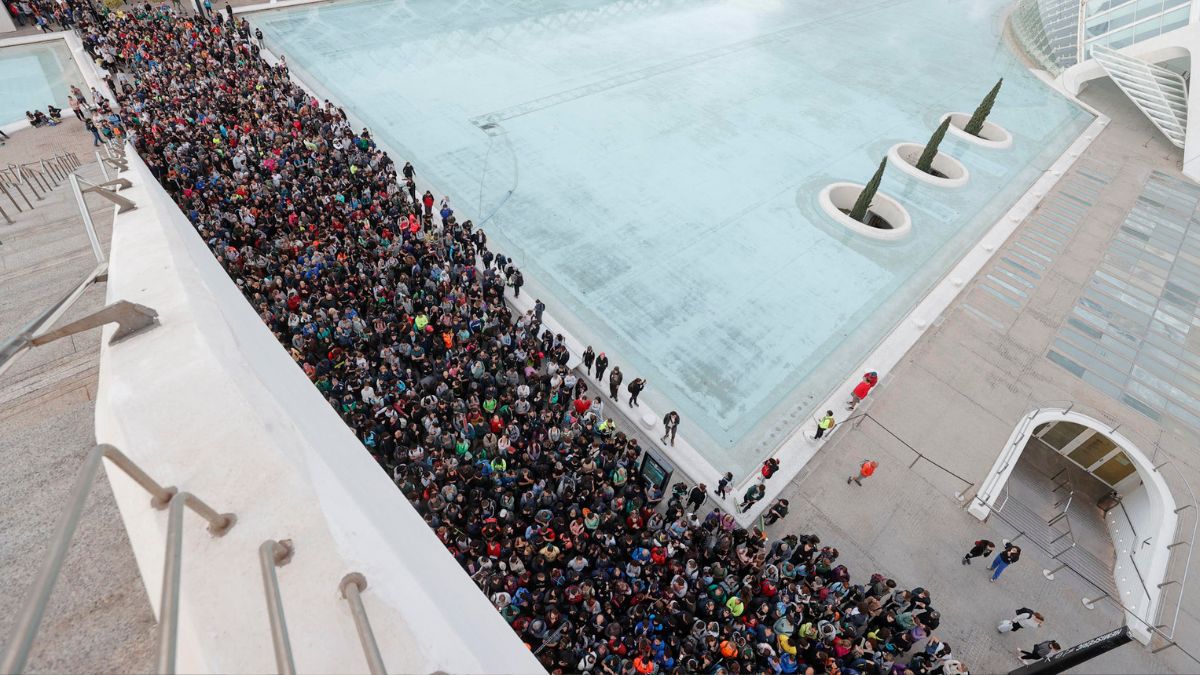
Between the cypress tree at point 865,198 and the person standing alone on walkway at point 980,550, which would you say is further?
the cypress tree at point 865,198

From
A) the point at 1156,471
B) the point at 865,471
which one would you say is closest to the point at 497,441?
the point at 865,471

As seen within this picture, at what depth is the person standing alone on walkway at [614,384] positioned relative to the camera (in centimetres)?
1195

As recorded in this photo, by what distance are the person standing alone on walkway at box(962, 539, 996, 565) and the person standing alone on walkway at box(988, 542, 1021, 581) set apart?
0.18 m

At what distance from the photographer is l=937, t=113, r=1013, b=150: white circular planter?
914 inches

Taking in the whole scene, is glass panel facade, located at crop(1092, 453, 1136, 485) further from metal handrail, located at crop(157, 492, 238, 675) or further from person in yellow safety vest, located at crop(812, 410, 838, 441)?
metal handrail, located at crop(157, 492, 238, 675)

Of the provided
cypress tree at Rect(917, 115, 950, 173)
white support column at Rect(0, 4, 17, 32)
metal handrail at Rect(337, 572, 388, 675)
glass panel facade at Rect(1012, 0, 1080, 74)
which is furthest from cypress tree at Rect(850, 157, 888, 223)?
white support column at Rect(0, 4, 17, 32)

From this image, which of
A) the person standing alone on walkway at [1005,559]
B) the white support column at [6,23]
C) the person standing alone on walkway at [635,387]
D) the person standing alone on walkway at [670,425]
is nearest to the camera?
the person standing alone on walkway at [1005,559]

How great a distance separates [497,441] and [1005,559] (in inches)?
379

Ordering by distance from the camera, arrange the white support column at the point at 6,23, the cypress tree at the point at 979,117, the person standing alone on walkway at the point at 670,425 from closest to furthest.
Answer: the person standing alone on walkway at the point at 670,425 → the cypress tree at the point at 979,117 → the white support column at the point at 6,23

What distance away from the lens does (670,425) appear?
11617 millimetres

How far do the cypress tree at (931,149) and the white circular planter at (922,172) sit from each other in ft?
0.92

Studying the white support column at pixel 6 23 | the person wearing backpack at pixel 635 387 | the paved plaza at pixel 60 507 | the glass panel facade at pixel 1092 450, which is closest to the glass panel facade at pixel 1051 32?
the glass panel facade at pixel 1092 450

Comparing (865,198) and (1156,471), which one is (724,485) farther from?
(865,198)

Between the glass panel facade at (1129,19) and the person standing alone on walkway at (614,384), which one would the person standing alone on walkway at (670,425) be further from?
the glass panel facade at (1129,19)
